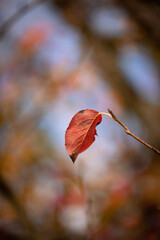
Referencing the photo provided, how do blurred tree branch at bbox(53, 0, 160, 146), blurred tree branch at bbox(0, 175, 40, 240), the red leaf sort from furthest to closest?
blurred tree branch at bbox(53, 0, 160, 146)
blurred tree branch at bbox(0, 175, 40, 240)
the red leaf

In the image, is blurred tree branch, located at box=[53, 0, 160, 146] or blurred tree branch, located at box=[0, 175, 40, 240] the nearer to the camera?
blurred tree branch, located at box=[0, 175, 40, 240]

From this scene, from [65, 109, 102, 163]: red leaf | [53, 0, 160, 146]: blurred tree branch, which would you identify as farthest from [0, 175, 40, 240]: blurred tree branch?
[53, 0, 160, 146]: blurred tree branch

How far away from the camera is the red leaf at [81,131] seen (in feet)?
1.76

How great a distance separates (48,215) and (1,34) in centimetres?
118

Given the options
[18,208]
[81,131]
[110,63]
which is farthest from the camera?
[110,63]

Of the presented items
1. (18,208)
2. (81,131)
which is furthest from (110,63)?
(81,131)

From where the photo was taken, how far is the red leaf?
0.54 m

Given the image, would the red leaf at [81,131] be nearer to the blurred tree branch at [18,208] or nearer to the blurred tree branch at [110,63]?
the blurred tree branch at [18,208]

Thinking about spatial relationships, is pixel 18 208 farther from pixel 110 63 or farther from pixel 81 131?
pixel 110 63

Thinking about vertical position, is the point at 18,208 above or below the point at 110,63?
below

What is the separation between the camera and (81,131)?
0.55 m

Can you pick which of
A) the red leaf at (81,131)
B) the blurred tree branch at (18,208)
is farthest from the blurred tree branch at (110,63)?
the red leaf at (81,131)

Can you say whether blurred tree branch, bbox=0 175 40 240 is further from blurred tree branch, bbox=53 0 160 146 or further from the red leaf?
blurred tree branch, bbox=53 0 160 146

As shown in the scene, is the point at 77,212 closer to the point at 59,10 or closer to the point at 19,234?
the point at 19,234
